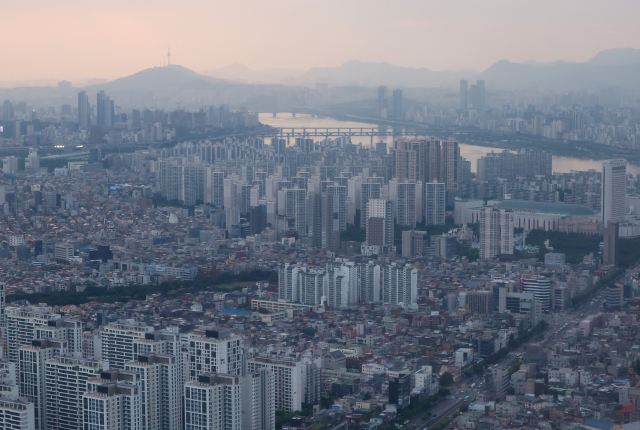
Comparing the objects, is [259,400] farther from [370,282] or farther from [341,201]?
[341,201]

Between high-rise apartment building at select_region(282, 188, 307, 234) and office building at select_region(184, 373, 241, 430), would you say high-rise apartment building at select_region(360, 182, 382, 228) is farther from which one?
office building at select_region(184, 373, 241, 430)

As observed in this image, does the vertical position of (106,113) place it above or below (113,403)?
above

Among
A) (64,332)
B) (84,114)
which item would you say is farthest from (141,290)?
(84,114)

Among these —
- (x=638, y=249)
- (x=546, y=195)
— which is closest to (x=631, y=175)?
(x=546, y=195)

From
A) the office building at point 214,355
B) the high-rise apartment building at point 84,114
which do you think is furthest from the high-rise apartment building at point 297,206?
the high-rise apartment building at point 84,114

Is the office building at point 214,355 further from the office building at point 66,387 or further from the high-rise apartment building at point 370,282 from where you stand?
the high-rise apartment building at point 370,282

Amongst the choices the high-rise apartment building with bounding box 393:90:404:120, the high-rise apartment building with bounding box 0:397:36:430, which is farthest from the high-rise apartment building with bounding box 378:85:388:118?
the high-rise apartment building with bounding box 0:397:36:430

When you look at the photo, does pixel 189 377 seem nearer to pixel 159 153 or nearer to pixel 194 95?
pixel 159 153

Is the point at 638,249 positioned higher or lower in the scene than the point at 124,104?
lower
